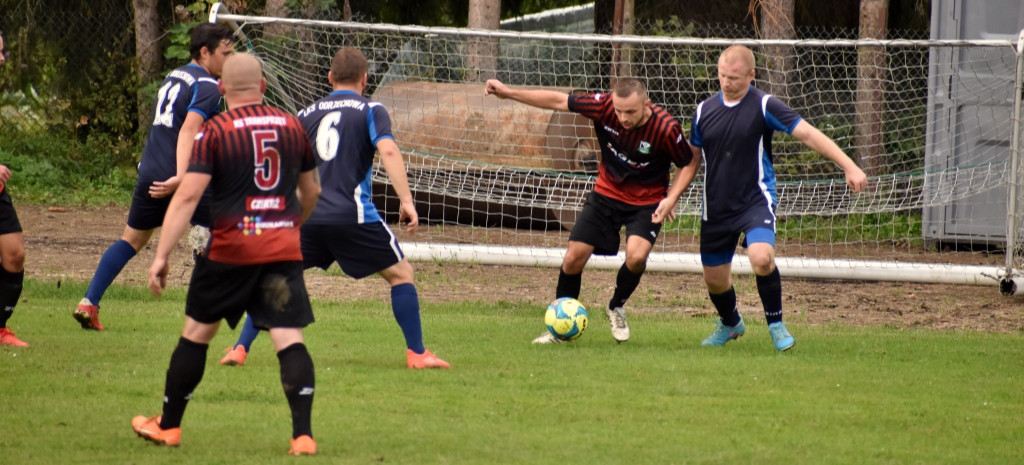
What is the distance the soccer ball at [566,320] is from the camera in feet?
25.0

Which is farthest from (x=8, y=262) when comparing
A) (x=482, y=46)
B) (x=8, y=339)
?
(x=482, y=46)

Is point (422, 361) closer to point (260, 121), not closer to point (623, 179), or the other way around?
point (623, 179)

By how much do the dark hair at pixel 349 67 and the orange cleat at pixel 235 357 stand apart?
1600mm

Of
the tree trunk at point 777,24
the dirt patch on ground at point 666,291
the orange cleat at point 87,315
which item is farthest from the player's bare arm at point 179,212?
the tree trunk at point 777,24

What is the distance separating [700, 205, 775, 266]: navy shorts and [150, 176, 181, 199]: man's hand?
324cm

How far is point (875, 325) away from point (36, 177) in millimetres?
11975

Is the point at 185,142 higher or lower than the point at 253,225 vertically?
higher

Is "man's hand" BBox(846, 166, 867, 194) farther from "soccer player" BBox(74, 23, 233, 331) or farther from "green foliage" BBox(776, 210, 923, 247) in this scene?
"green foliage" BBox(776, 210, 923, 247)

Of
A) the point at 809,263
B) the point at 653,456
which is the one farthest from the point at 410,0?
the point at 653,456

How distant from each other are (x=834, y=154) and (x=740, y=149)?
60 centimetres

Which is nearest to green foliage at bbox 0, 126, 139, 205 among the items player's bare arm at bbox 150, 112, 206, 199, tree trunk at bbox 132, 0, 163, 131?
tree trunk at bbox 132, 0, 163, 131

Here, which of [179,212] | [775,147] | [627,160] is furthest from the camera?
[775,147]

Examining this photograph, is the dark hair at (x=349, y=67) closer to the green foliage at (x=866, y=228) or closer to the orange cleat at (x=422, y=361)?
the orange cleat at (x=422, y=361)

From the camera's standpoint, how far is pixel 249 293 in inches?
188
